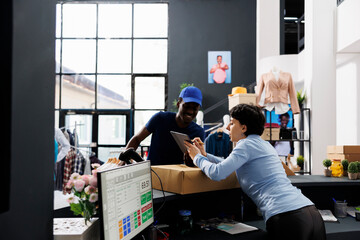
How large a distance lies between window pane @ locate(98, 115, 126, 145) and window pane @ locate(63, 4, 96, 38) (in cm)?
248

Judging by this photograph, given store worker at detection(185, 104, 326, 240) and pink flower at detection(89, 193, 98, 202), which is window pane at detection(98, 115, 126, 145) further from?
pink flower at detection(89, 193, 98, 202)

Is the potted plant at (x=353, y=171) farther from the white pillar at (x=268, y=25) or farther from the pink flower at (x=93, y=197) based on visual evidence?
the white pillar at (x=268, y=25)

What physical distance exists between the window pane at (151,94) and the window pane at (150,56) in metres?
0.35

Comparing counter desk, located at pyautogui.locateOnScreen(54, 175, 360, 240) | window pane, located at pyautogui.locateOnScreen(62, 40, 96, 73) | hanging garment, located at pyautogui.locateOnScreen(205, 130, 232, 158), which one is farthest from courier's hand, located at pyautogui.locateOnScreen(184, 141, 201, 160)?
window pane, located at pyautogui.locateOnScreen(62, 40, 96, 73)

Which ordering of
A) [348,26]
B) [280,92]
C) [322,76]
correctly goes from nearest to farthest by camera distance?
[348,26]
[322,76]
[280,92]

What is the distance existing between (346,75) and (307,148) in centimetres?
172

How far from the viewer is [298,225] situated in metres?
1.88

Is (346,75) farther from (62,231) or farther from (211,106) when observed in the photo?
(62,231)

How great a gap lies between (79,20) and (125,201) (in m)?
9.55

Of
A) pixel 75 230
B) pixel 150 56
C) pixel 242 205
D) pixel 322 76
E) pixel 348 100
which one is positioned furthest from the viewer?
pixel 150 56

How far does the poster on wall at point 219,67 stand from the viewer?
9609mm

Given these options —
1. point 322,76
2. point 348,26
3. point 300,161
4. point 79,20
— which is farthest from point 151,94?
point 348,26

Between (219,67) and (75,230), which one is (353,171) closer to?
(75,230)

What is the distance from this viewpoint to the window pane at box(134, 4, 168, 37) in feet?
32.5
